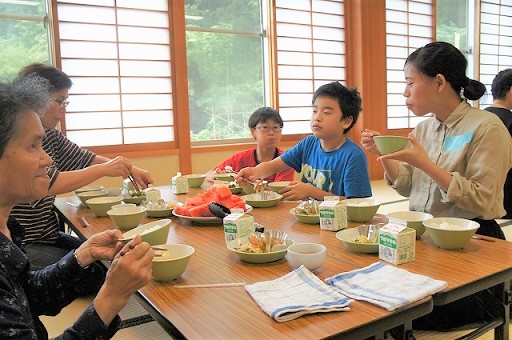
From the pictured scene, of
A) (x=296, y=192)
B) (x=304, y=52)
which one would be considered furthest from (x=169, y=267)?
(x=304, y=52)

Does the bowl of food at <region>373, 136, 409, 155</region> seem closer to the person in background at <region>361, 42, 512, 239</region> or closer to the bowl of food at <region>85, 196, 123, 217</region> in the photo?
the person in background at <region>361, 42, 512, 239</region>

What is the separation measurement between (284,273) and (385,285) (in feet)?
0.86

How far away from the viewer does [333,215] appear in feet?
5.05

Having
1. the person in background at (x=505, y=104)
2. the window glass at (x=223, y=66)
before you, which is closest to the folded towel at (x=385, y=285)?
the person in background at (x=505, y=104)

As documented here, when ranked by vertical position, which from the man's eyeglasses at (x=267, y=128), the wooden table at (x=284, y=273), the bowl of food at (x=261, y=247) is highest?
the man's eyeglasses at (x=267, y=128)

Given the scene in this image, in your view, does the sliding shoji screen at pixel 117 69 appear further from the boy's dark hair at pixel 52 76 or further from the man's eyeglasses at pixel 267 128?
the man's eyeglasses at pixel 267 128

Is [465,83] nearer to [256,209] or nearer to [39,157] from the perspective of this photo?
[256,209]

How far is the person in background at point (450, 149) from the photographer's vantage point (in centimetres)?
162

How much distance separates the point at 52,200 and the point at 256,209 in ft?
3.68

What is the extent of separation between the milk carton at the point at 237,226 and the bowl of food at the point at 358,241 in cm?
29

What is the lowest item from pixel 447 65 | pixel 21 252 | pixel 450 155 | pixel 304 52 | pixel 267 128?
pixel 21 252

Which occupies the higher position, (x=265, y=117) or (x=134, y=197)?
(x=265, y=117)

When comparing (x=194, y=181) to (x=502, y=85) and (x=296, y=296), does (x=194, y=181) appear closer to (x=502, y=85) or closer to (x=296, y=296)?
(x=296, y=296)

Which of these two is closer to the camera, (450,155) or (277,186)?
(450,155)
